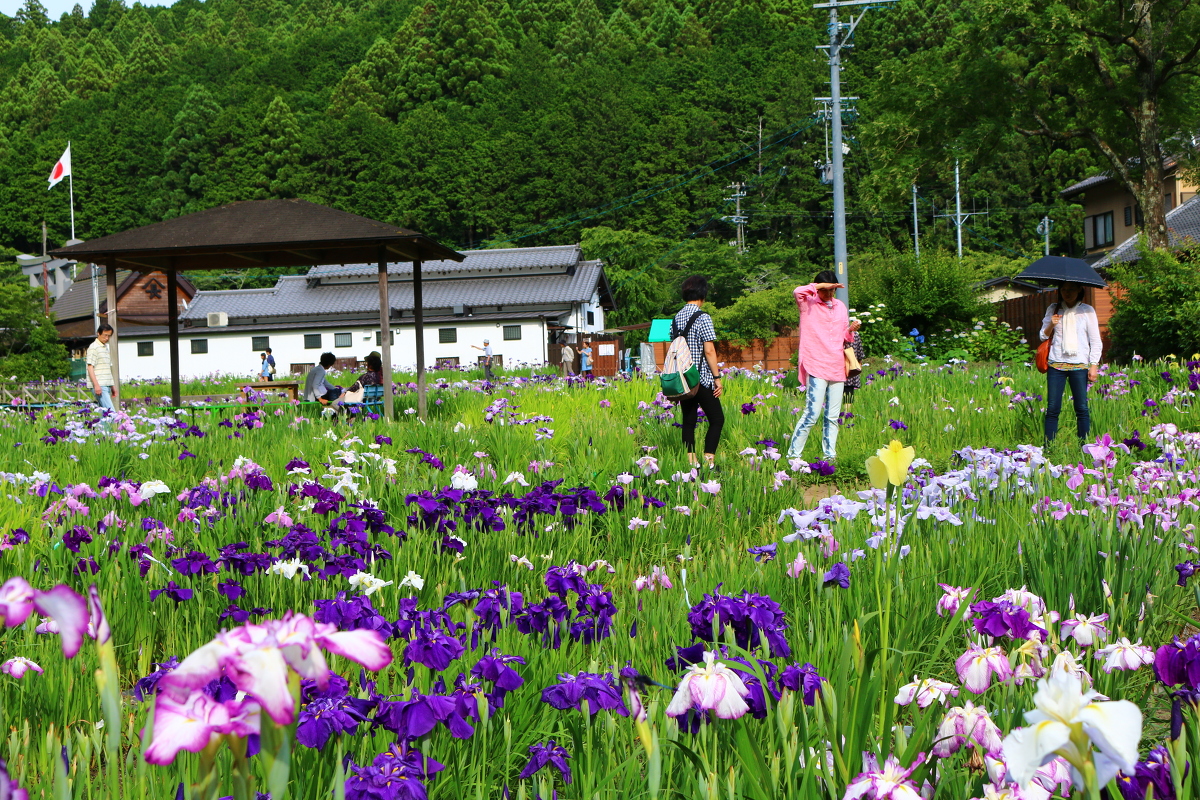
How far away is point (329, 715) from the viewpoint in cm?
153

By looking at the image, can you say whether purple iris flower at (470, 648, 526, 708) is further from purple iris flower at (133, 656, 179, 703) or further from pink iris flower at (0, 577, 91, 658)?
pink iris flower at (0, 577, 91, 658)

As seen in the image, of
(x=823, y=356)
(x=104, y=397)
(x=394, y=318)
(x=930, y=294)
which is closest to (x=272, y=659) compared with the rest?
(x=823, y=356)

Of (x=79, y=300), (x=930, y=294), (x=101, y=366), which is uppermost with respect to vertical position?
(x=79, y=300)

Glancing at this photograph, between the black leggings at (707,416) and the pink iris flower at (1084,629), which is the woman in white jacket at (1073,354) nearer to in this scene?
the black leggings at (707,416)

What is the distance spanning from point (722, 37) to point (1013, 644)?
254 feet

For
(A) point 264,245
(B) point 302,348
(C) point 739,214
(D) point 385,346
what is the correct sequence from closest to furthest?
(A) point 264,245 < (D) point 385,346 < (B) point 302,348 < (C) point 739,214

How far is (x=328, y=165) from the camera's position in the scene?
67312mm

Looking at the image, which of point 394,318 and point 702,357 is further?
point 394,318

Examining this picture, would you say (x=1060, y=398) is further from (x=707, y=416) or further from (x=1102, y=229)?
(x=1102, y=229)

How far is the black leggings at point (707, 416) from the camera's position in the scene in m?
6.75

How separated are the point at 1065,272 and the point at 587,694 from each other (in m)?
6.58

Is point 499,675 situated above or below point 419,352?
below

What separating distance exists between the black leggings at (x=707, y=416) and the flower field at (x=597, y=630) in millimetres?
725

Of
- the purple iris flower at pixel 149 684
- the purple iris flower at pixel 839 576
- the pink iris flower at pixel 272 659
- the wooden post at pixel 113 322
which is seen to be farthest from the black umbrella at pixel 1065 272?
the wooden post at pixel 113 322
